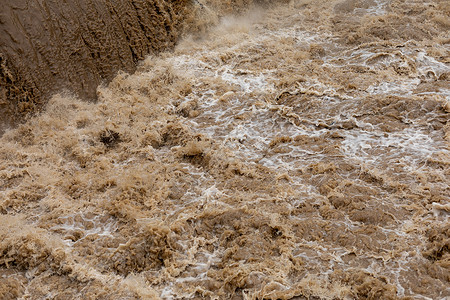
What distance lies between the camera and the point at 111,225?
4.66 meters

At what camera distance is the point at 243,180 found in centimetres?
517

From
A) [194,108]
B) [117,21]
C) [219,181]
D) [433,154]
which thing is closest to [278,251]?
[219,181]

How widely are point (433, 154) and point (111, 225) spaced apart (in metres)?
4.22

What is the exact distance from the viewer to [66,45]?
6.62 meters

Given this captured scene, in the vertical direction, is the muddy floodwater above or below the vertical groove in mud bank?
below

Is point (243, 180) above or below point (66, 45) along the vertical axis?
below

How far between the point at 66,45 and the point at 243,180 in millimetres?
3949

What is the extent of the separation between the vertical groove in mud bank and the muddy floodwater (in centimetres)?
31

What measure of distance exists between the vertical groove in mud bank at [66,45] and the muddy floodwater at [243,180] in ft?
1.03

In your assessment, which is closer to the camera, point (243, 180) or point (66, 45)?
point (243, 180)

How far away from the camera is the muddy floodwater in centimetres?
388

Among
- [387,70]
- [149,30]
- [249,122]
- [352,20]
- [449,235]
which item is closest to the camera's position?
[449,235]

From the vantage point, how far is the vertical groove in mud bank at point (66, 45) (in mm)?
6066

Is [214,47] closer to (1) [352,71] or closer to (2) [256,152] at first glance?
(1) [352,71]
